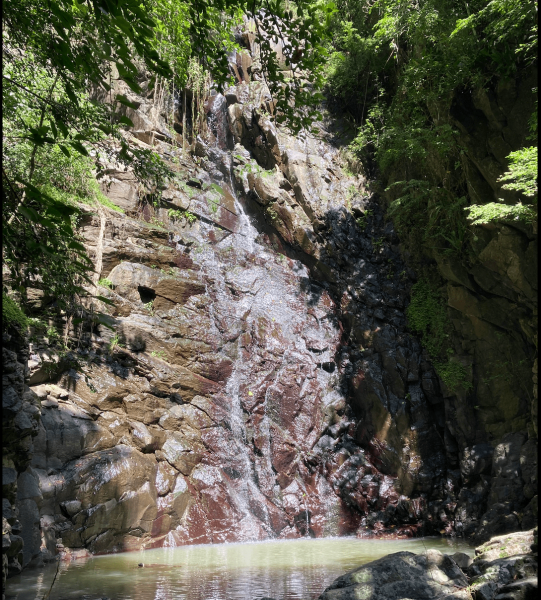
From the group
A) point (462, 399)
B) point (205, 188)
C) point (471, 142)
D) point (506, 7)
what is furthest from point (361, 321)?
point (506, 7)

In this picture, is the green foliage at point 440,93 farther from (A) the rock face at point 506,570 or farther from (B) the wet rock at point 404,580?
(B) the wet rock at point 404,580

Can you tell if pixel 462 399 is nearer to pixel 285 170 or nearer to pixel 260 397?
pixel 260 397

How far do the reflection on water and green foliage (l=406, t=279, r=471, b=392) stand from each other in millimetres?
3743

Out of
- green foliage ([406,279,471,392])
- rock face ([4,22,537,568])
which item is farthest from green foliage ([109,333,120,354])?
green foliage ([406,279,471,392])

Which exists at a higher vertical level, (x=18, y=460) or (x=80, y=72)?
(x=80, y=72)

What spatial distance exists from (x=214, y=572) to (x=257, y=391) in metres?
5.35

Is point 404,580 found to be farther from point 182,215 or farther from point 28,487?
point 182,215

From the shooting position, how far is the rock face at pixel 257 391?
8.95m

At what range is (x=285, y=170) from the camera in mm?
16328

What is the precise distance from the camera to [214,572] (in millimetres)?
6918

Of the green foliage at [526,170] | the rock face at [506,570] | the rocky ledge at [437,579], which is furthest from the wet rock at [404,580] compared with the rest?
the green foliage at [526,170]

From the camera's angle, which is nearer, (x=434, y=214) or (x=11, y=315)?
(x=11, y=315)

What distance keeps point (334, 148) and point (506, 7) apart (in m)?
10.2

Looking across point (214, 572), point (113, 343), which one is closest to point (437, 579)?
point (214, 572)
